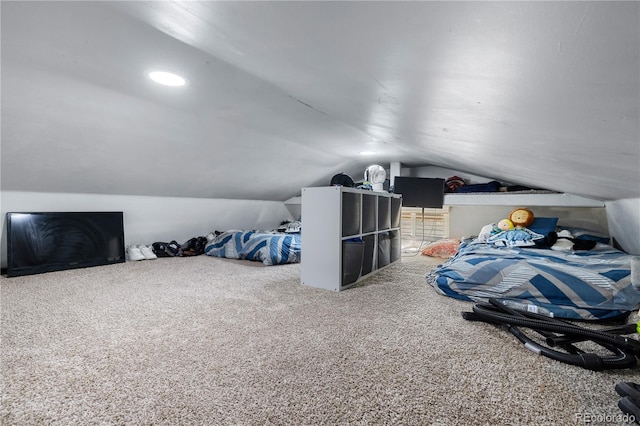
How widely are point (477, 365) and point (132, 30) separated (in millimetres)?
2212

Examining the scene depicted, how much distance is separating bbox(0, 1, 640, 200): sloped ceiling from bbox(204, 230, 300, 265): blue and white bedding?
4.22 ft

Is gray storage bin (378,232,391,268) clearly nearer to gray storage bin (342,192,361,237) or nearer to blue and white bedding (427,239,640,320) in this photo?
gray storage bin (342,192,361,237)

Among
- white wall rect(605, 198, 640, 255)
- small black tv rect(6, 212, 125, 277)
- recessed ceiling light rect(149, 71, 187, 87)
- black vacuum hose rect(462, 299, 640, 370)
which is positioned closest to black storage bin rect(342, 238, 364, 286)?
black vacuum hose rect(462, 299, 640, 370)

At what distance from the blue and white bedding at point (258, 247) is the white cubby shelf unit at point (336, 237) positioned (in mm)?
976

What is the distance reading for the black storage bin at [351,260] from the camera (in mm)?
2572

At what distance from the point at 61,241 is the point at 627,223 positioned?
5.73 m

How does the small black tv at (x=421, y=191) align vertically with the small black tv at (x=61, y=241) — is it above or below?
above

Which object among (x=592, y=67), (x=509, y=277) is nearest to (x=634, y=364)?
(x=509, y=277)

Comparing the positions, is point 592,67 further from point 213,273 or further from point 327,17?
point 213,273

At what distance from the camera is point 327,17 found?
832mm

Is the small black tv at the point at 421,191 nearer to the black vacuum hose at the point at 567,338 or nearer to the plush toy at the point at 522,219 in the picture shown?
the plush toy at the point at 522,219

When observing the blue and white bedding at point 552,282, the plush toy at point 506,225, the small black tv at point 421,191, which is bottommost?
the blue and white bedding at point 552,282

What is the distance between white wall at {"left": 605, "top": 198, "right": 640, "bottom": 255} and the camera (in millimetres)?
2459

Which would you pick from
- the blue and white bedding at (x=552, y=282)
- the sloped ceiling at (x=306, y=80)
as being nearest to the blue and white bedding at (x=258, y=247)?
the sloped ceiling at (x=306, y=80)
